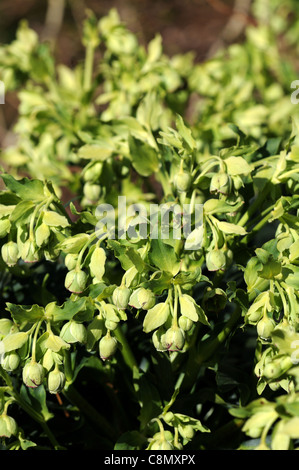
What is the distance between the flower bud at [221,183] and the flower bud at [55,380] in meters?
0.29

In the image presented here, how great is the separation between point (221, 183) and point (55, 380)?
0.31 m

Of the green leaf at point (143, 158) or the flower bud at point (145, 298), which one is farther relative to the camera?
the green leaf at point (143, 158)

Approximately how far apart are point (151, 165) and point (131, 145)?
47 millimetres

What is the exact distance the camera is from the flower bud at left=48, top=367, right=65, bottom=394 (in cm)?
69

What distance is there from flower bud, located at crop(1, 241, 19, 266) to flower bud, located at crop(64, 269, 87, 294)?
3.6 inches

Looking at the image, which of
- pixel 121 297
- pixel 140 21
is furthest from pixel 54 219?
pixel 140 21

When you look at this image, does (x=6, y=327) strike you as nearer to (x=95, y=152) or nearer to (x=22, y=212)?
(x=22, y=212)

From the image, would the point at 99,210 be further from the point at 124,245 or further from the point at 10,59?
the point at 10,59

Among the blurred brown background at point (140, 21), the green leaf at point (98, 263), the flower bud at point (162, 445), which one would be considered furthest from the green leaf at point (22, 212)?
the blurred brown background at point (140, 21)

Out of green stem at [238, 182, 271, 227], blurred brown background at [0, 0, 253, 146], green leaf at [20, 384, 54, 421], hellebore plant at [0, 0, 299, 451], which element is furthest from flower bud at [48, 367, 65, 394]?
blurred brown background at [0, 0, 253, 146]

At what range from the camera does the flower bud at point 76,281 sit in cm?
70

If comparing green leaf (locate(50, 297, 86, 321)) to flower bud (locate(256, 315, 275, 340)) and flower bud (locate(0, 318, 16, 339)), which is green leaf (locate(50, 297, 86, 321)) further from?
flower bud (locate(256, 315, 275, 340))

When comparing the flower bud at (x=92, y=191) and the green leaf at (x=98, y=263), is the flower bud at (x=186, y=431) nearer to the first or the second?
the green leaf at (x=98, y=263)

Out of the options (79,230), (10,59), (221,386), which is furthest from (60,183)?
(221,386)
